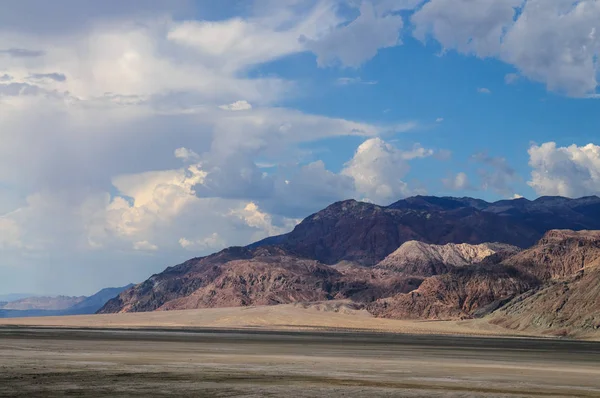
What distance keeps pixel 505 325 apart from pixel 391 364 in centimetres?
12684

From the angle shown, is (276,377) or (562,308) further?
(562,308)

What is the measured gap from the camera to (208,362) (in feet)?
174

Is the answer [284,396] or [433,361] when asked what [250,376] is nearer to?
[284,396]

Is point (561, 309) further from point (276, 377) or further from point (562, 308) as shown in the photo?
point (276, 377)

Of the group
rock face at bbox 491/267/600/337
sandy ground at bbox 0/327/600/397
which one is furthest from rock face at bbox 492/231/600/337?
sandy ground at bbox 0/327/600/397

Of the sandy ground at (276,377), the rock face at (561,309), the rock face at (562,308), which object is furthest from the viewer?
the rock face at (562,308)

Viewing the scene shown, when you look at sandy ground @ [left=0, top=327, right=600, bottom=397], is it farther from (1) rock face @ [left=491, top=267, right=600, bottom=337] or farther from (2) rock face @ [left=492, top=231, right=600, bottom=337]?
(2) rock face @ [left=492, top=231, right=600, bottom=337]

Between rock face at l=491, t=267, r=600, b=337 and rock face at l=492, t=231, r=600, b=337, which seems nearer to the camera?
rock face at l=491, t=267, r=600, b=337

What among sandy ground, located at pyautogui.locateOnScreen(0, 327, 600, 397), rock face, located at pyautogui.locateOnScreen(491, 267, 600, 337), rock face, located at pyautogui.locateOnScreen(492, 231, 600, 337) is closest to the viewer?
sandy ground, located at pyautogui.locateOnScreen(0, 327, 600, 397)

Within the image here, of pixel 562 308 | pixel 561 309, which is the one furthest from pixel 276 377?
pixel 562 308

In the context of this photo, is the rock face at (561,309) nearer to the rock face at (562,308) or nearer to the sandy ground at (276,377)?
the rock face at (562,308)

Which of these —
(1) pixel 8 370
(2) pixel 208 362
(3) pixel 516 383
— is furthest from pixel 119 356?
(3) pixel 516 383

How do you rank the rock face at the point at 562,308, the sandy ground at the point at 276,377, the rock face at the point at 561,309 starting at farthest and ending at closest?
1. the rock face at the point at 562,308
2. the rock face at the point at 561,309
3. the sandy ground at the point at 276,377

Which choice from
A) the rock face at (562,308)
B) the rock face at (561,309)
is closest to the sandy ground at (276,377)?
the rock face at (561,309)
